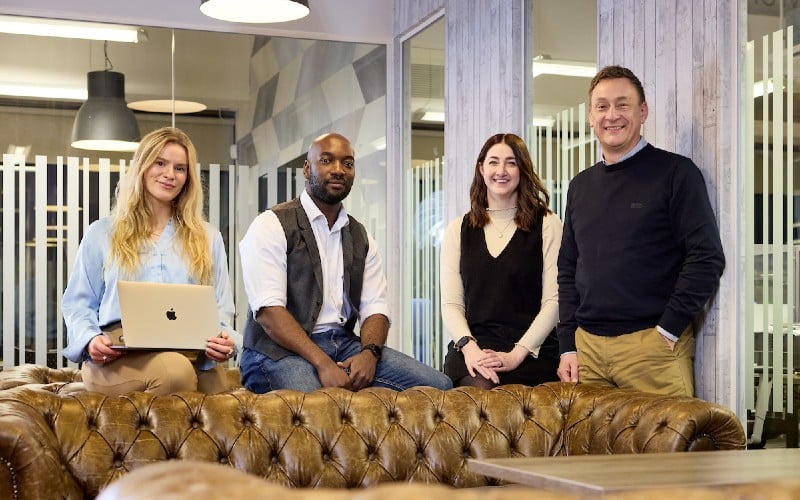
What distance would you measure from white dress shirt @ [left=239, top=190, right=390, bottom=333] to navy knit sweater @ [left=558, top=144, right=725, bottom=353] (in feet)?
2.57

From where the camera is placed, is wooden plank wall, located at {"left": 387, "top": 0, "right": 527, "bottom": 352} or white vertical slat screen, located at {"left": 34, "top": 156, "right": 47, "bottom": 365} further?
white vertical slat screen, located at {"left": 34, "top": 156, "right": 47, "bottom": 365}

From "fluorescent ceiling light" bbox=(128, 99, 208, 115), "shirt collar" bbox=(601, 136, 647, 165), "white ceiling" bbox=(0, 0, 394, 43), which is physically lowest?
"shirt collar" bbox=(601, 136, 647, 165)

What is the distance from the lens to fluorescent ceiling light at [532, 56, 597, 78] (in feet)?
16.2

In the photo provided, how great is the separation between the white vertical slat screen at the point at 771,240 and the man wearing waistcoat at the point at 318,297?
3.67 ft

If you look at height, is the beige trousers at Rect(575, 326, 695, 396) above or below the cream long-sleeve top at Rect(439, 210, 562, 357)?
below

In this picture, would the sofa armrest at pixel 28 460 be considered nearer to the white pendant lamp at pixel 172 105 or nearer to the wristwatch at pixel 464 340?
the wristwatch at pixel 464 340

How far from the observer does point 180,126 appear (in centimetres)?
745

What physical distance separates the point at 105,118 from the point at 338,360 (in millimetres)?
4056

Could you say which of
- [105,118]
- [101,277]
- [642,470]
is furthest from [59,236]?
[642,470]

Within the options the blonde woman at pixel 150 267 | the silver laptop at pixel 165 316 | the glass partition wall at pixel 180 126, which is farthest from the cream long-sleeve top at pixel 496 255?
the glass partition wall at pixel 180 126

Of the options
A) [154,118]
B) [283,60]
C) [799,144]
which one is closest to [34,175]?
[154,118]

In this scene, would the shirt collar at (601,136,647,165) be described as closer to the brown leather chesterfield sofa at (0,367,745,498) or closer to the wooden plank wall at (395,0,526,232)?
the brown leather chesterfield sofa at (0,367,745,498)

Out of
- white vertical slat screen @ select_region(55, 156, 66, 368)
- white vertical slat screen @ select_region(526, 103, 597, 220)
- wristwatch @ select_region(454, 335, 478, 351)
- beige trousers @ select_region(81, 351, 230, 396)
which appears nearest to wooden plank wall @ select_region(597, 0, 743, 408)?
white vertical slat screen @ select_region(526, 103, 597, 220)

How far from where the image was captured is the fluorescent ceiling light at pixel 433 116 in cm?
697
